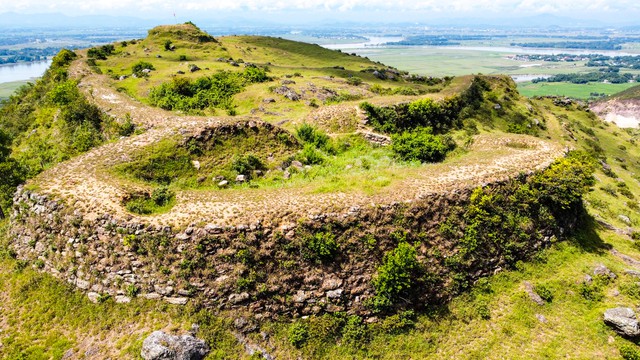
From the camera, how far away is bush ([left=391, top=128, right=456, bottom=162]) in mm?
32844

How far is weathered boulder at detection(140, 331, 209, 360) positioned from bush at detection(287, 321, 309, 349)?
4358 millimetres

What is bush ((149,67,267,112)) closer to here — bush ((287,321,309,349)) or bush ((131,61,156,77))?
bush ((131,61,156,77))

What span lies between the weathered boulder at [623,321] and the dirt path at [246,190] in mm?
9884

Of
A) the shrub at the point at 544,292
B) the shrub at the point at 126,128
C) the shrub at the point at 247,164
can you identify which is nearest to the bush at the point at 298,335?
the shrub at the point at 247,164

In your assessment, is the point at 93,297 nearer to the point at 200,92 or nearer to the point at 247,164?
the point at 247,164

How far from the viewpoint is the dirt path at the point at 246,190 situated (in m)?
19.8

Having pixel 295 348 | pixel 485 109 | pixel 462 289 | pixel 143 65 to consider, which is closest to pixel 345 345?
pixel 295 348

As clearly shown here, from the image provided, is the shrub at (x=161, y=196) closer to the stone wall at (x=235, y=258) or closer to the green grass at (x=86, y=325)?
the stone wall at (x=235, y=258)

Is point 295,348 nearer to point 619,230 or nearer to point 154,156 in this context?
point 154,156

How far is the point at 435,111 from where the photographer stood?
141 feet

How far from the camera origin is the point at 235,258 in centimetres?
1881

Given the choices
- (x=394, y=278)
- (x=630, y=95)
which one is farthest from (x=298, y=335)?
(x=630, y=95)

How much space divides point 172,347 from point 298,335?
6.27m

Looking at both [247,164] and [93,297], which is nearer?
[93,297]
